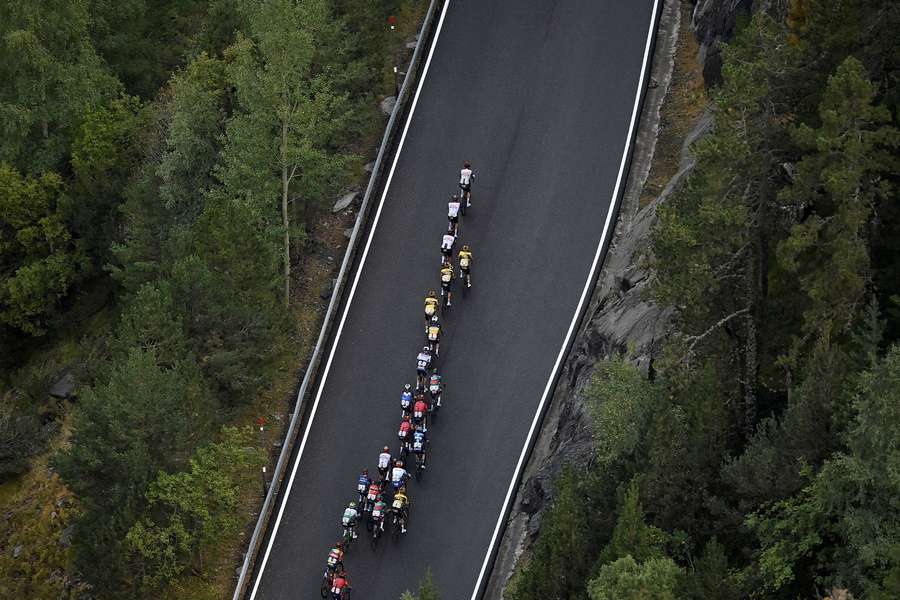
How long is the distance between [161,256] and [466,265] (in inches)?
405

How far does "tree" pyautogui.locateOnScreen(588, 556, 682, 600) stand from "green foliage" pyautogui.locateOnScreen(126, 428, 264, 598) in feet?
43.8

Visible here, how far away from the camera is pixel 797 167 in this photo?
2683 cm

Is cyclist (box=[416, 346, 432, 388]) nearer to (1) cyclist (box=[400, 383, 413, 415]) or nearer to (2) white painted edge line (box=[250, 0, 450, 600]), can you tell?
(1) cyclist (box=[400, 383, 413, 415])

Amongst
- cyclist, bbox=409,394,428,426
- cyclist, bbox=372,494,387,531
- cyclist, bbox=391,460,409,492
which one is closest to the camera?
cyclist, bbox=372,494,387,531

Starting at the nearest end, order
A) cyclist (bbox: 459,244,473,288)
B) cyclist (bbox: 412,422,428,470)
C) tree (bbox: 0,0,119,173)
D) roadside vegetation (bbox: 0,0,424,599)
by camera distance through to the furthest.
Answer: roadside vegetation (bbox: 0,0,424,599) < cyclist (bbox: 412,422,428,470) < cyclist (bbox: 459,244,473,288) < tree (bbox: 0,0,119,173)

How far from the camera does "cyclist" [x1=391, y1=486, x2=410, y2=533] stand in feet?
115

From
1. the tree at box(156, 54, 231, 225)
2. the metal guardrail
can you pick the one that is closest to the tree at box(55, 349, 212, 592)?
the metal guardrail

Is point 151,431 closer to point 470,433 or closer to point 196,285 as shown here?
point 196,285

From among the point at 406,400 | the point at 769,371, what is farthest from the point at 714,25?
the point at 769,371

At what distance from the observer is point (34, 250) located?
49656 mm

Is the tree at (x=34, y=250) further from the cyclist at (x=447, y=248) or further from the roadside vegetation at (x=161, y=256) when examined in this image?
the cyclist at (x=447, y=248)

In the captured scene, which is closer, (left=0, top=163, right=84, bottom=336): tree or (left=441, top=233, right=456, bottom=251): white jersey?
(left=441, top=233, right=456, bottom=251): white jersey

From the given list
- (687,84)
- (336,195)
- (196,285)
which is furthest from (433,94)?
(196,285)

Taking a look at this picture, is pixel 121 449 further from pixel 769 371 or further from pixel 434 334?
pixel 769 371
